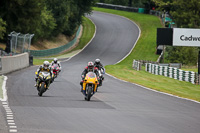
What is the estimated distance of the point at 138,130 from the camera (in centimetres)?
1102

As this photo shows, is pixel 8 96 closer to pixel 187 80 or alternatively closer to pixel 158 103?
pixel 158 103

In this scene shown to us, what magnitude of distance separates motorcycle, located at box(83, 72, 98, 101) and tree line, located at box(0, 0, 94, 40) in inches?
1196

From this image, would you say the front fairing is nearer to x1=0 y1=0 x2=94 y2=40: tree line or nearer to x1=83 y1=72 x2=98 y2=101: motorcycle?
x1=83 y1=72 x2=98 y2=101: motorcycle

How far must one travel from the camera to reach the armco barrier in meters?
30.9

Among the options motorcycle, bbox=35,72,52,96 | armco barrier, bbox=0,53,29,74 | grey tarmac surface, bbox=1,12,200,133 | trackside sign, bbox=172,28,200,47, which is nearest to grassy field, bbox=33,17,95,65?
armco barrier, bbox=0,53,29,74

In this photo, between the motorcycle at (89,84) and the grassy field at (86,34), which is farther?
the grassy field at (86,34)

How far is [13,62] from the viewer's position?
113ft

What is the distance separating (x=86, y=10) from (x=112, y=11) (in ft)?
93.5

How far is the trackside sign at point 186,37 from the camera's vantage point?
117 ft

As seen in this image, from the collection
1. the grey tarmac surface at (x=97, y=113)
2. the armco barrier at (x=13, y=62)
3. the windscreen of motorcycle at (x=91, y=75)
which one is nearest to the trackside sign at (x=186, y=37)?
the armco barrier at (x=13, y=62)

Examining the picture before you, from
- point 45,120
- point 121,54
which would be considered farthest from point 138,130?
point 121,54

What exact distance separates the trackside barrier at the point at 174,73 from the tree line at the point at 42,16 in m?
16.3

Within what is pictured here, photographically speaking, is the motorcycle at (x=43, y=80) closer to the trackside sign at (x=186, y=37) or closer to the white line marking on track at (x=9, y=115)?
the white line marking on track at (x=9, y=115)

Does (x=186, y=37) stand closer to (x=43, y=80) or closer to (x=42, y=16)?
(x=43, y=80)
